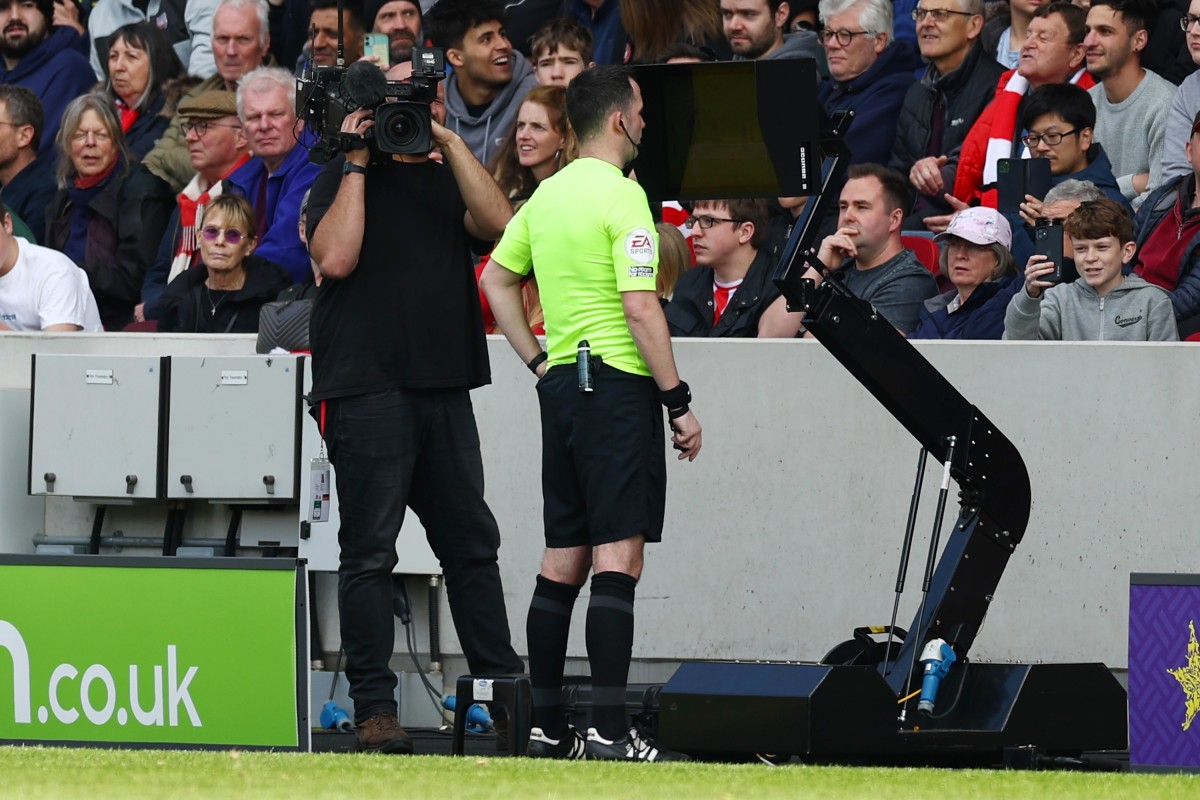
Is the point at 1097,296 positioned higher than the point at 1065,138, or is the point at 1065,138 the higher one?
the point at 1065,138

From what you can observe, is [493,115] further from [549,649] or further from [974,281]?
[549,649]

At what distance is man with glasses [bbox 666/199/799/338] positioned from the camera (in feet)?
30.2

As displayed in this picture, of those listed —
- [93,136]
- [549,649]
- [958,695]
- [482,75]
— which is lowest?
[958,695]

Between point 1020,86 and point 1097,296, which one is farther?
point 1020,86

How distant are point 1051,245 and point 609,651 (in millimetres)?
3224

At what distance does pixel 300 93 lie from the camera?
7.44 metres

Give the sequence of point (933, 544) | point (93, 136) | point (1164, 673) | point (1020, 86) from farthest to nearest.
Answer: point (93, 136), point (1020, 86), point (933, 544), point (1164, 673)

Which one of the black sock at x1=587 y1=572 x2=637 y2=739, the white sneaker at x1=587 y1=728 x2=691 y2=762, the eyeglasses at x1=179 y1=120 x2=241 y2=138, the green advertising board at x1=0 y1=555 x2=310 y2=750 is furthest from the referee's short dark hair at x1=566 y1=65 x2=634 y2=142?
the eyeglasses at x1=179 y1=120 x2=241 y2=138

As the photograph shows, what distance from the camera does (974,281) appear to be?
9.18 meters

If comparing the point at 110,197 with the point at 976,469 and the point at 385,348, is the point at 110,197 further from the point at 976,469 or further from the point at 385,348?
the point at 976,469

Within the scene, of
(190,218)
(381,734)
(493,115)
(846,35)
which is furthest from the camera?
(190,218)

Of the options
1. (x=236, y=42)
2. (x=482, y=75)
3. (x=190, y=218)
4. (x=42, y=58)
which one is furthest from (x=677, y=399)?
(x=42, y=58)

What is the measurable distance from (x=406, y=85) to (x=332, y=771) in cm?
257

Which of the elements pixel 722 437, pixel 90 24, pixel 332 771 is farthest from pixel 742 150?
pixel 90 24
